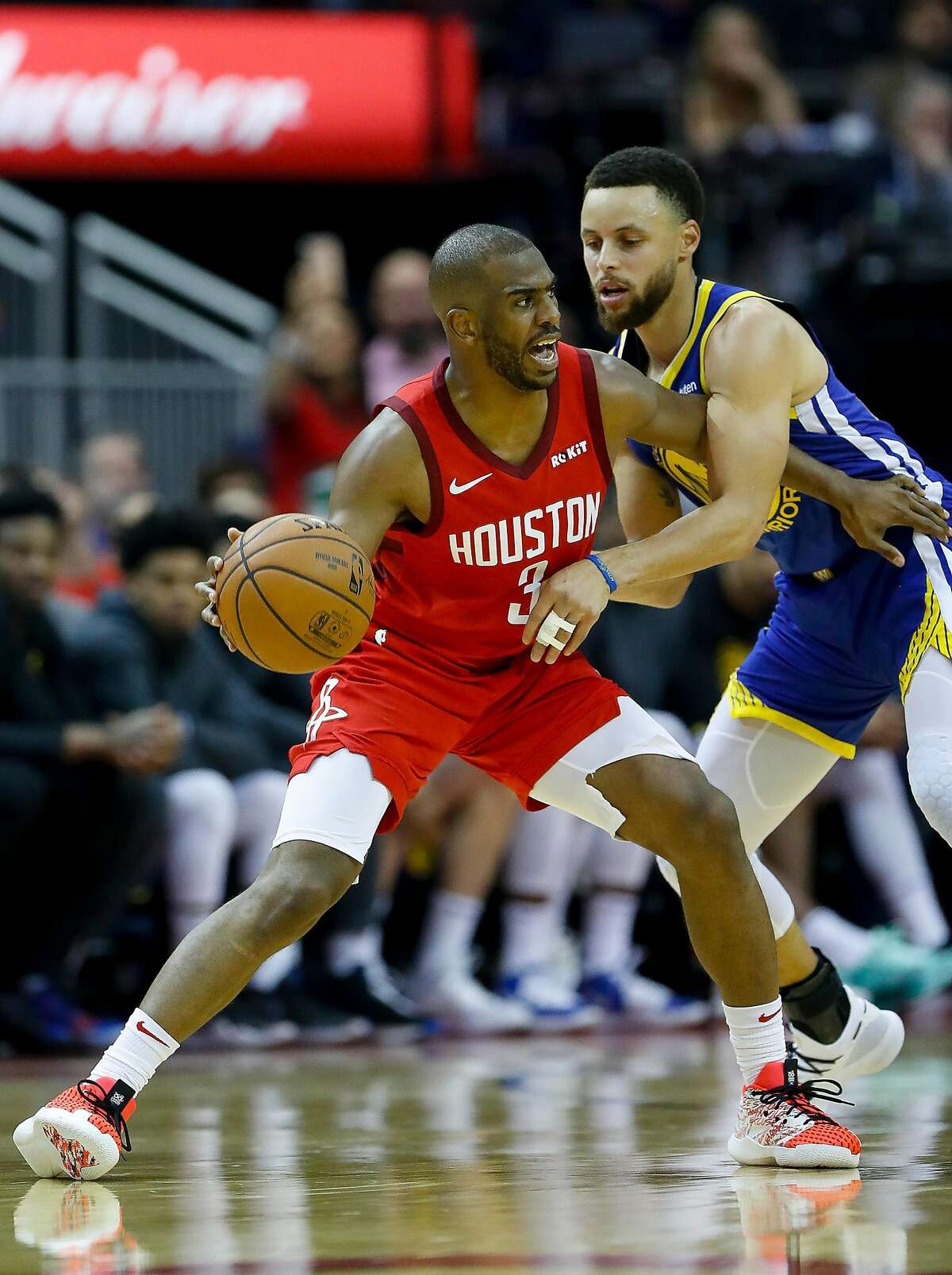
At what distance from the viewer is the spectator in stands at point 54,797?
7.17m

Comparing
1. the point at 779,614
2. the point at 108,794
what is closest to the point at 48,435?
the point at 108,794

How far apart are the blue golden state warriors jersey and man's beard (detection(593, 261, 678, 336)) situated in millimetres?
89

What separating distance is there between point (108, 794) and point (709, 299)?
3475 millimetres

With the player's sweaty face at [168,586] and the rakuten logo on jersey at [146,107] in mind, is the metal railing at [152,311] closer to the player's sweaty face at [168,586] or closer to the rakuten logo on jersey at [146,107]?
the rakuten logo on jersey at [146,107]

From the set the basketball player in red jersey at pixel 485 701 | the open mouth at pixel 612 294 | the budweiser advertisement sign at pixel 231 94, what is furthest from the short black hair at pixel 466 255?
the budweiser advertisement sign at pixel 231 94

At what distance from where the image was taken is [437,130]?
41.7ft

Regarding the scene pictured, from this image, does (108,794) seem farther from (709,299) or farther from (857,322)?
(857,322)

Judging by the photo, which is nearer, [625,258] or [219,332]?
[625,258]

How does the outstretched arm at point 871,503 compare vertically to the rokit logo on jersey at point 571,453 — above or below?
below

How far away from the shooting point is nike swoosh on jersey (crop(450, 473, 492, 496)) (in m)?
4.31

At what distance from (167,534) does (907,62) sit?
7.23 metres

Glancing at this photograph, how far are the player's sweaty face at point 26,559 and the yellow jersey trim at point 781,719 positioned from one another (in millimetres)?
3263

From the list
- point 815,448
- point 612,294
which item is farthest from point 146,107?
point 815,448

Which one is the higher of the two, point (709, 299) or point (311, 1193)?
point (709, 299)
